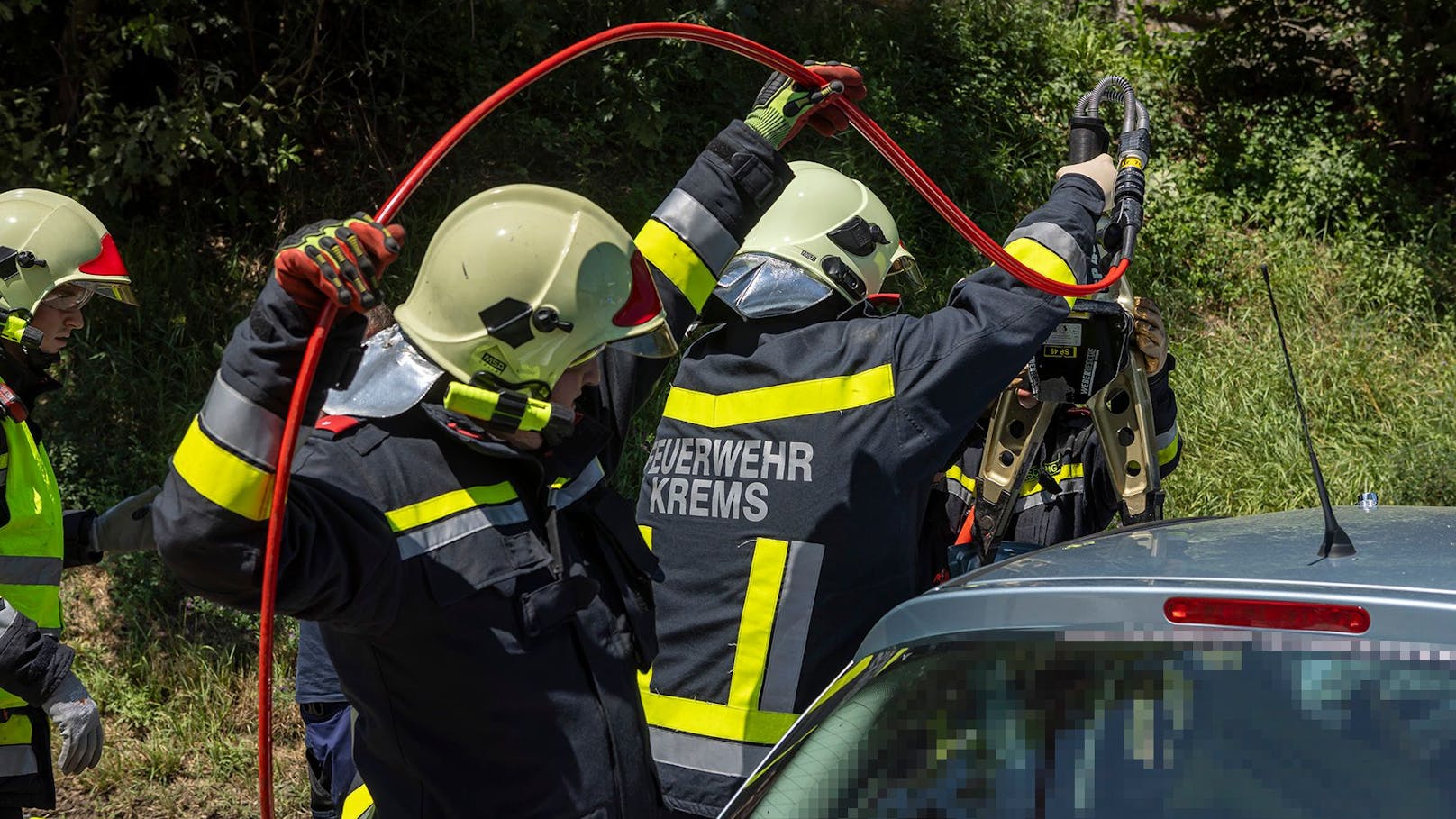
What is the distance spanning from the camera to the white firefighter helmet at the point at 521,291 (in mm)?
2191

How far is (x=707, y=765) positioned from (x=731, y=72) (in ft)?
19.9

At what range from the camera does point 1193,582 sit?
1956 millimetres

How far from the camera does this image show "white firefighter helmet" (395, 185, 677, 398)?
2.19 meters

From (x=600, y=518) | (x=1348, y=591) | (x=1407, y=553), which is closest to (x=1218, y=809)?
(x=1348, y=591)

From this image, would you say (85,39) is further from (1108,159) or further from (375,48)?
(1108,159)

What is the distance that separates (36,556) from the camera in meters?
3.53

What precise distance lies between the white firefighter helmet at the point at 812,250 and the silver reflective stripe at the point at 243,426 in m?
1.45

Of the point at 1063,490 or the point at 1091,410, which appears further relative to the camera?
the point at 1063,490

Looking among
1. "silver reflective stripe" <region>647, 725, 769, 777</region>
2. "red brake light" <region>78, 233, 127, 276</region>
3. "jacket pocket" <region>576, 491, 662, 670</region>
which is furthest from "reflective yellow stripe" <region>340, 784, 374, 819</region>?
"red brake light" <region>78, 233, 127, 276</region>

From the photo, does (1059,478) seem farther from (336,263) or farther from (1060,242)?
(336,263)

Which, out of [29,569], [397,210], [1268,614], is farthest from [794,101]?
[29,569]

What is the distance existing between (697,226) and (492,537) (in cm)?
89

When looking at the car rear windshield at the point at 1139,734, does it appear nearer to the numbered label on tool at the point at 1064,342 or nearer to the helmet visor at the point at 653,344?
the helmet visor at the point at 653,344

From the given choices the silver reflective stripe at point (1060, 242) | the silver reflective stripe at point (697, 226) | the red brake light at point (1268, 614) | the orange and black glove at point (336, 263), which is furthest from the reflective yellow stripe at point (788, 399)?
the orange and black glove at point (336, 263)
